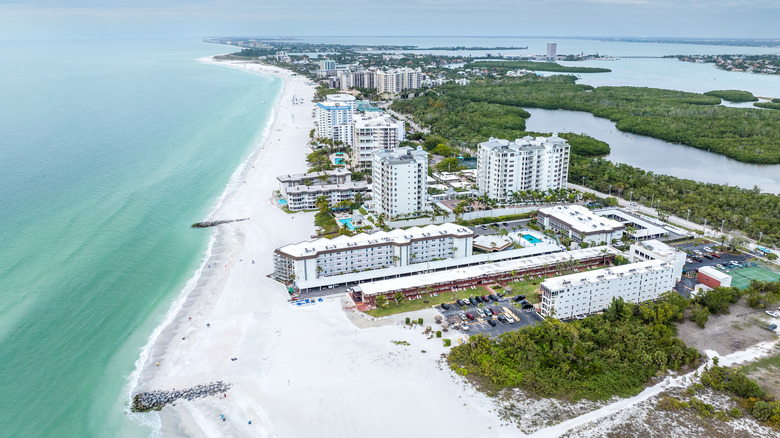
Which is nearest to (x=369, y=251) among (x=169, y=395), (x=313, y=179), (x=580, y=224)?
(x=169, y=395)

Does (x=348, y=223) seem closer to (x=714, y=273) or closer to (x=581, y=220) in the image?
(x=581, y=220)

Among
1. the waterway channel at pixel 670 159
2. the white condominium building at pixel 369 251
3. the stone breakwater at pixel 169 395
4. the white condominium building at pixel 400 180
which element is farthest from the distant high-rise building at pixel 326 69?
the stone breakwater at pixel 169 395

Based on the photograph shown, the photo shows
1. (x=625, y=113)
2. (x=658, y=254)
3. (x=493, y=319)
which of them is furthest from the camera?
(x=625, y=113)

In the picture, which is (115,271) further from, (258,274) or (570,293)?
(570,293)

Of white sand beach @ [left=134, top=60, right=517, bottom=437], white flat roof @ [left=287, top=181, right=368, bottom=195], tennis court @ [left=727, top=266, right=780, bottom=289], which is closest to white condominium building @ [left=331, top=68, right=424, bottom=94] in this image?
white flat roof @ [left=287, top=181, right=368, bottom=195]

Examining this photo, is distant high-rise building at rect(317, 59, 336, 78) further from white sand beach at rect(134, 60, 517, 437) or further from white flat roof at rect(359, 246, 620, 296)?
white flat roof at rect(359, 246, 620, 296)
